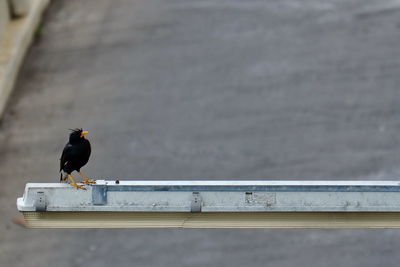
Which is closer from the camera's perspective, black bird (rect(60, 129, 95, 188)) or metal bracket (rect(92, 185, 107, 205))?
metal bracket (rect(92, 185, 107, 205))

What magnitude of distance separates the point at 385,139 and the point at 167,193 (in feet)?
37.6

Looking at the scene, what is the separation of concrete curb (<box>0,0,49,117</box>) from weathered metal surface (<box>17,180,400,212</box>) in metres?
12.6

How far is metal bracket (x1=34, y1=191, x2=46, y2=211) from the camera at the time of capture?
1048 cm

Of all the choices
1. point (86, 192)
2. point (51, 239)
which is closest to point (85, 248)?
point (51, 239)

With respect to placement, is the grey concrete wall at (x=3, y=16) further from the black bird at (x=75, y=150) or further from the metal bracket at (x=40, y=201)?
the metal bracket at (x=40, y=201)

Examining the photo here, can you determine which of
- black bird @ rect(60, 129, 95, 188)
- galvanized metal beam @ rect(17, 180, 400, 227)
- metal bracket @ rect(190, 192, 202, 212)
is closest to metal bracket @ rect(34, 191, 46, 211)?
galvanized metal beam @ rect(17, 180, 400, 227)

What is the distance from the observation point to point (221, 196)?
10.5 metres

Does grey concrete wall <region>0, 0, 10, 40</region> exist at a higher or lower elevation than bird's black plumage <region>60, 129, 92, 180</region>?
higher

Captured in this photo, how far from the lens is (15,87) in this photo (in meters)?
23.9

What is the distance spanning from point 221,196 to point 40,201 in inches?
85.2

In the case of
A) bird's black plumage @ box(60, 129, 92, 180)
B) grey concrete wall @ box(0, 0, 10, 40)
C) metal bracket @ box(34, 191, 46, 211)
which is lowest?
metal bracket @ box(34, 191, 46, 211)

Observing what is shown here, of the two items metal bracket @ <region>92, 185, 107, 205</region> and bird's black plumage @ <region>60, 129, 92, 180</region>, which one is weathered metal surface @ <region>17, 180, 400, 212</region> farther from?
bird's black plumage @ <region>60, 129, 92, 180</region>

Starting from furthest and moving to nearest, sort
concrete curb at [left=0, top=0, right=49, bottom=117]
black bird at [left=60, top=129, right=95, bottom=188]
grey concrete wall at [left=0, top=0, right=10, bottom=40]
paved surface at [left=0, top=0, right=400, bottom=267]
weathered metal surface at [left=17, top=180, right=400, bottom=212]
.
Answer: grey concrete wall at [left=0, top=0, right=10, bottom=40] → concrete curb at [left=0, top=0, right=49, bottom=117] → paved surface at [left=0, top=0, right=400, bottom=267] → black bird at [left=60, top=129, right=95, bottom=188] → weathered metal surface at [left=17, top=180, right=400, bottom=212]

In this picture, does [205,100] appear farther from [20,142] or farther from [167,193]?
[167,193]
